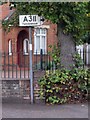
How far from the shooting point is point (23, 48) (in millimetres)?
23922

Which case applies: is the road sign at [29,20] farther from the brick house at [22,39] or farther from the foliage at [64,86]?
the brick house at [22,39]

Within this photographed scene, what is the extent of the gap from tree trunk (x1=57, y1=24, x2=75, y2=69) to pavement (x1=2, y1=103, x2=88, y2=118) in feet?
4.66

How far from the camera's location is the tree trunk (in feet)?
38.0

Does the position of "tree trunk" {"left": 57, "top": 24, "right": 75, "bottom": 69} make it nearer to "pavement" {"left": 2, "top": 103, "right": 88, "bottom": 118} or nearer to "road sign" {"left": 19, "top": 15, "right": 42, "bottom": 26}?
"road sign" {"left": 19, "top": 15, "right": 42, "bottom": 26}

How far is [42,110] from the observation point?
10031 mm

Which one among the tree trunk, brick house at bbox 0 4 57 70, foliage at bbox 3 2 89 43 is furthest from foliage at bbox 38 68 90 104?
brick house at bbox 0 4 57 70

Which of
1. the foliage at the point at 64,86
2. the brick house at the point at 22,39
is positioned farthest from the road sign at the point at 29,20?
the brick house at the point at 22,39

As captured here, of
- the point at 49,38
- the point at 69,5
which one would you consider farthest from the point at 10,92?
the point at 49,38

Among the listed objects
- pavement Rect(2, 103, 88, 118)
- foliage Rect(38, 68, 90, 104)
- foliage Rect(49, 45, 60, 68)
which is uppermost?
foliage Rect(49, 45, 60, 68)

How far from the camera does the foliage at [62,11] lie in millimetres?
10773

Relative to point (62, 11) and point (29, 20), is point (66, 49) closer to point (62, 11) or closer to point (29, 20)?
point (62, 11)

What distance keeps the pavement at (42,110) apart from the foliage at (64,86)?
1.16 ft

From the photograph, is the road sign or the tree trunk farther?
the tree trunk

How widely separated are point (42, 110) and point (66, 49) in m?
2.42
